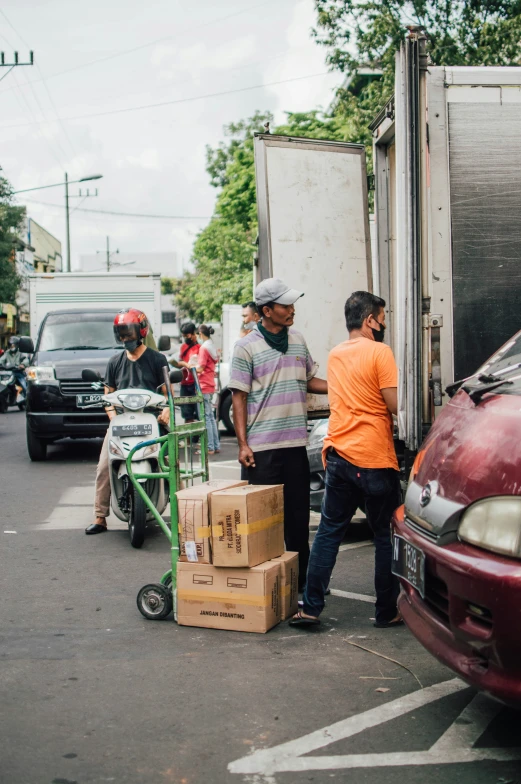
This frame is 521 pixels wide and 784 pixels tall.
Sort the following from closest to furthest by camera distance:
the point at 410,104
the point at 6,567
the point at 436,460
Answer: the point at 436,460 → the point at 410,104 → the point at 6,567

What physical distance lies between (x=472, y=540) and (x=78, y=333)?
35.5 ft

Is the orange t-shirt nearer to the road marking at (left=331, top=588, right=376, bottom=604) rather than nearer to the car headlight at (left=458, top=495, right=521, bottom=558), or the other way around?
the road marking at (left=331, top=588, right=376, bottom=604)

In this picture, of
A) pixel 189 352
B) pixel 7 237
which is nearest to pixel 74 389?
pixel 189 352

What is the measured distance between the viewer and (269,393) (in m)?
5.52

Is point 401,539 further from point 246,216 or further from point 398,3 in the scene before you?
point 246,216

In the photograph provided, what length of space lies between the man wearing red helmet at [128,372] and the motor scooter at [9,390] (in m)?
13.9

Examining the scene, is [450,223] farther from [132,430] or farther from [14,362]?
[14,362]

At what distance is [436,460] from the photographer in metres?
3.53

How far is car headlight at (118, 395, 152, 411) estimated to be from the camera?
7.60 meters

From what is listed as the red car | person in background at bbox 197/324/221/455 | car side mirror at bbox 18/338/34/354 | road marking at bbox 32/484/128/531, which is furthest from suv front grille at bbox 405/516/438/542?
car side mirror at bbox 18/338/34/354

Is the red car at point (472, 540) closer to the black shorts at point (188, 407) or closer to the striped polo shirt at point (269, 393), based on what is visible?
the striped polo shirt at point (269, 393)

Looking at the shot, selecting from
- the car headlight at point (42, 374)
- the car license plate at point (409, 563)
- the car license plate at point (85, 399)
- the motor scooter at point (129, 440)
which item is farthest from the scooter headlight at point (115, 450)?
the car headlight at point (42, 374)

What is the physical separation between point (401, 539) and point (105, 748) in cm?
139

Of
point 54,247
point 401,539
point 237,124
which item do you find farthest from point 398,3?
point 54,247
